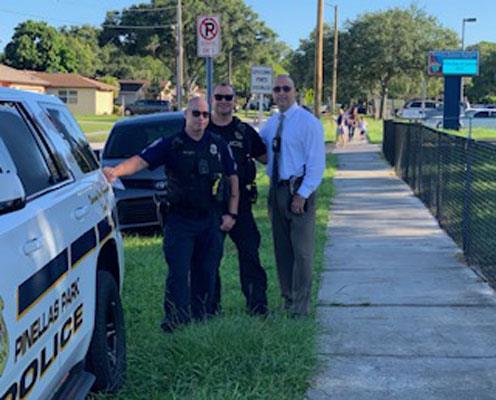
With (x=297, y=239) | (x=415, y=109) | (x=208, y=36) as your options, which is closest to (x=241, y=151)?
(x=297, y=239)

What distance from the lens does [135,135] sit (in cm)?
1035

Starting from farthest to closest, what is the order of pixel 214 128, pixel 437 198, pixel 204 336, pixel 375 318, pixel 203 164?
pixel 437 198 < pixel 375 318 < pixel 214 128 < pixel 203 164 < pixel 204 336

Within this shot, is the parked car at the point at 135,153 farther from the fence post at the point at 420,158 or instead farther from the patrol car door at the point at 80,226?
the fence post at the point at 420,158

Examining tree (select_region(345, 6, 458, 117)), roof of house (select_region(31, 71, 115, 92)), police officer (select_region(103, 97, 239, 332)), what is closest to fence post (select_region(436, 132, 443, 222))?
police officer (select_region(103, 97, 239, 332))

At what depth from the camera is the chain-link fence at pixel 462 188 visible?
291 inches

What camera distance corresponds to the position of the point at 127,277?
23.9 feet

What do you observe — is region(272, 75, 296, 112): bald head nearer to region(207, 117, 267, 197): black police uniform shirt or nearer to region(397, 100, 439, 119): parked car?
region(207, 117, 267, 197): black police uniform shirt

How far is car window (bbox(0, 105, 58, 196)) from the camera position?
3363mm

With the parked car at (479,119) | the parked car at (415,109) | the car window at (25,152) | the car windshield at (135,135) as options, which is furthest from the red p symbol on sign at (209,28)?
the parked car at (415,109)

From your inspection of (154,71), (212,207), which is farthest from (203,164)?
(154,71)

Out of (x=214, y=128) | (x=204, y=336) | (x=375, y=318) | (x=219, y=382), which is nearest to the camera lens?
(x=219, y=382)

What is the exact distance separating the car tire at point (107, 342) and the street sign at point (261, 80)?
10293 mm

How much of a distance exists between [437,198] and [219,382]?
24.0 feet

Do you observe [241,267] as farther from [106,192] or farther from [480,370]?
[480,370]
